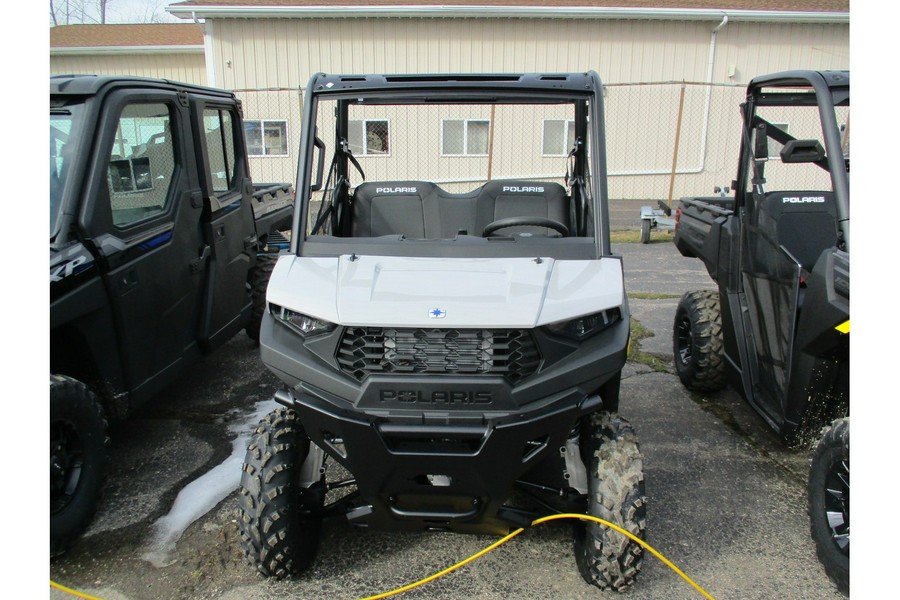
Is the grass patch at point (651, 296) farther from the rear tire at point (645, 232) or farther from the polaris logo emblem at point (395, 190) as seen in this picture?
the polaris logo emblem at point (395, 190)

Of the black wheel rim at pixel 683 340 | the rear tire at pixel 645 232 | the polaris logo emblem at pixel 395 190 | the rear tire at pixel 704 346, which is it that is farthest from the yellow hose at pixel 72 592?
the rear tire at pixel 645 232

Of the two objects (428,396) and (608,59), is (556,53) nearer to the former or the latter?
(608,59)

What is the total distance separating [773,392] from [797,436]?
274 millimetres

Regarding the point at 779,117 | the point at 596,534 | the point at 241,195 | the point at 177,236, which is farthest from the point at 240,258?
the point at 779,117

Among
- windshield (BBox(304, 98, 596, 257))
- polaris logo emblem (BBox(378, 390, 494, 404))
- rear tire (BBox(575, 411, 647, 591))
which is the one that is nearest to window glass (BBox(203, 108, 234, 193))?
windshield (BBox(304, 98, 596, 257))

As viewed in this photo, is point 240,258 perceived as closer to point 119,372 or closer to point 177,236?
point 177,236

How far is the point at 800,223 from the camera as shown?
152 inches

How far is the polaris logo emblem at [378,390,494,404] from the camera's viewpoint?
93.4 inches

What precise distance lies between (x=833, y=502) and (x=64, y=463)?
3.36 meters

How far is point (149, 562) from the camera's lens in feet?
9.75

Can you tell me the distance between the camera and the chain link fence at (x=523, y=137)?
13.3m

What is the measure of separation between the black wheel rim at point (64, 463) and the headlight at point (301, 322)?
116cm

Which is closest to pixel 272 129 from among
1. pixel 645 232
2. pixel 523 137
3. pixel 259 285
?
pixel 523 137

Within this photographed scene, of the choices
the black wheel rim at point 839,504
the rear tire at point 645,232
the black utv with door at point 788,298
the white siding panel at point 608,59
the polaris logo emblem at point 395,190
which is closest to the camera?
the black wheel rim at point 839,504
